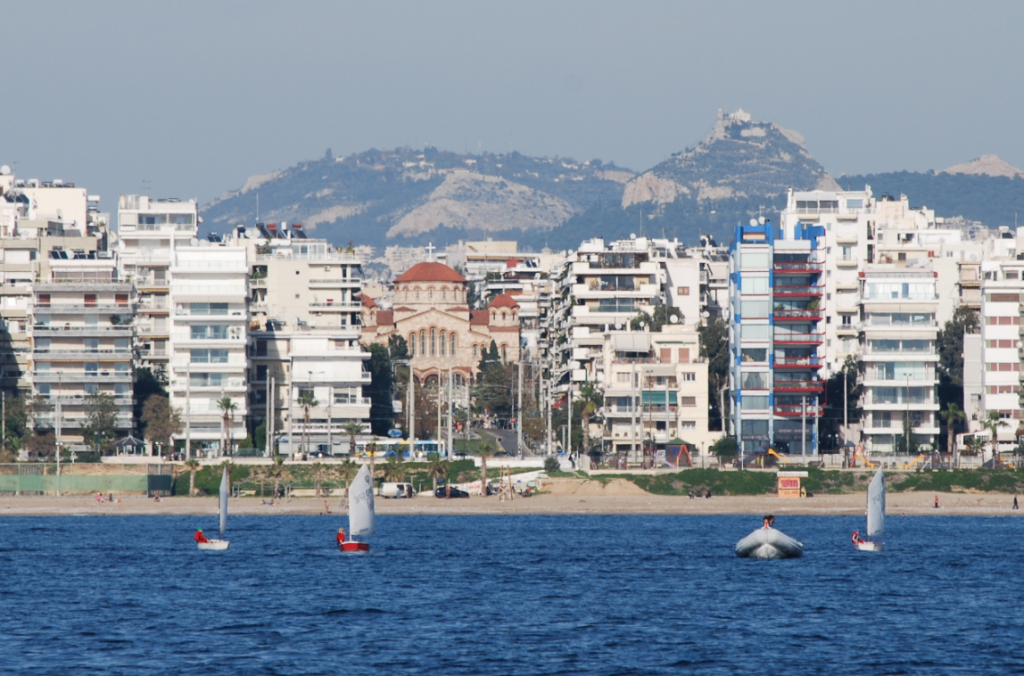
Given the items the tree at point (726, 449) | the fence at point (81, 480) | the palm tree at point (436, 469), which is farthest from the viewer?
the tree at point (726, 449)

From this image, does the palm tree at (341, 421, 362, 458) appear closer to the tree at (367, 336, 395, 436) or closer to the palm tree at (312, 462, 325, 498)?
the palm tree at (312, 462, 325, 498)

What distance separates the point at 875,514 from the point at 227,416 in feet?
232

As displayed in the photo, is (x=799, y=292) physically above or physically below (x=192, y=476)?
above

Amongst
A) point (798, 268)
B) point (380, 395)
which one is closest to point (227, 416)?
point (380, 395)

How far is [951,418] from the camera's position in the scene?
458ft

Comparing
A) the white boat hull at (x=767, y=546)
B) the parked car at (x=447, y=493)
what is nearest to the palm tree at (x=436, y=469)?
the parked car at (x=447, y=493)

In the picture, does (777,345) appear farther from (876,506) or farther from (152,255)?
(152,255)

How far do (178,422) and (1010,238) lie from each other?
362 ft

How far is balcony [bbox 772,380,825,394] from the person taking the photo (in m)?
141

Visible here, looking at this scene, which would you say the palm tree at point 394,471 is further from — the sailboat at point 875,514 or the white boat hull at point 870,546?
the white boat hull at point 870,546

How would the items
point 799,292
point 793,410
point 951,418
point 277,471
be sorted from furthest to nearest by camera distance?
1. point 799,292
2. point 793,410
3. point 951,418
4. point 277,471

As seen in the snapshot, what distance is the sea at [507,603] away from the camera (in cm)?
5297

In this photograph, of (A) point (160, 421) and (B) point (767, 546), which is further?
(A) point (160, 421)

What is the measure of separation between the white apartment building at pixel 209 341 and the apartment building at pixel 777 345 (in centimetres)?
4592
